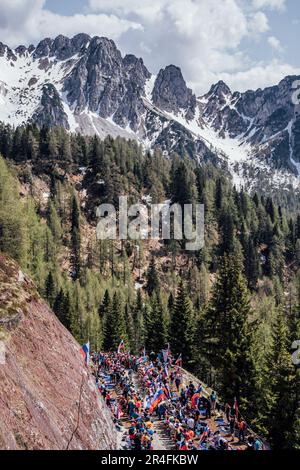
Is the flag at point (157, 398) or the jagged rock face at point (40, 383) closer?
the jagged rock face at point (40, 383)

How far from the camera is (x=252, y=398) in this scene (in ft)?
107

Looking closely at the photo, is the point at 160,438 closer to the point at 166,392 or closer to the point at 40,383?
the point at 166,392

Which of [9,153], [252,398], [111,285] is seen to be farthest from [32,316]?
[9,153]

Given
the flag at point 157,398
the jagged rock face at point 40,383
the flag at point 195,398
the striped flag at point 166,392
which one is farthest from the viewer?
the striped flag at point 166,392

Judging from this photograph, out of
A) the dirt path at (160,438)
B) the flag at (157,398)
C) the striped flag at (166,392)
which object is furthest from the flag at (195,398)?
Result: the striped flag at (166,392)

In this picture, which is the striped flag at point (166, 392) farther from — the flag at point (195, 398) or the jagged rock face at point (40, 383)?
the jagged rock face at point (40, 383)

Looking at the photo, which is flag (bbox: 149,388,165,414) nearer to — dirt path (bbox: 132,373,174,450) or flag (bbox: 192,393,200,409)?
dirt path (bbox: 132,373,174,450)

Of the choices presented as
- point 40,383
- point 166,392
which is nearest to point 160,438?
point 166,392

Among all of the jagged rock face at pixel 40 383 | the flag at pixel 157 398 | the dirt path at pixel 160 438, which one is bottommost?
the dirt path at pixel 160 438

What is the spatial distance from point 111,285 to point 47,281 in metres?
22.6

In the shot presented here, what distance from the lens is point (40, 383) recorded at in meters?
17.2

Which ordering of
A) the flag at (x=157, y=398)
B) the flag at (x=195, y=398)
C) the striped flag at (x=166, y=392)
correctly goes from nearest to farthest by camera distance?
the flag at (x=195, y=398), the flag at (x=157, y=398), the striped flag at (x=166, y=392)

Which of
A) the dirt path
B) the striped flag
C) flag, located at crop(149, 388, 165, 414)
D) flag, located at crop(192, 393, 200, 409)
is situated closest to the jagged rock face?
the dirt path

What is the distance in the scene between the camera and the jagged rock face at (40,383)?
14.5 m
